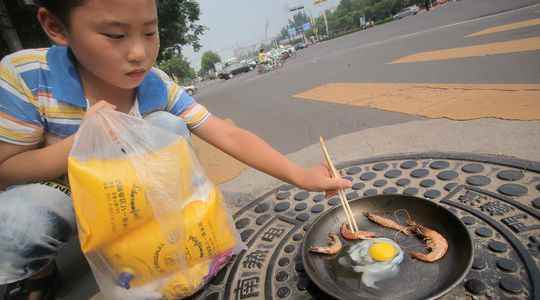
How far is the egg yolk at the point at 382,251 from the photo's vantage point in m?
1.19

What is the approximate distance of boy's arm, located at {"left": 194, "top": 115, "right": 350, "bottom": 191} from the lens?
155 cm

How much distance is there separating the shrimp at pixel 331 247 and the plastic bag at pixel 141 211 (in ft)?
1.38

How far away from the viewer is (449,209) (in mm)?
1450

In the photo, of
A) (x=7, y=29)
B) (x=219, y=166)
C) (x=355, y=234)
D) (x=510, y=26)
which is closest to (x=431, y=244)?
(x=355, y=234)

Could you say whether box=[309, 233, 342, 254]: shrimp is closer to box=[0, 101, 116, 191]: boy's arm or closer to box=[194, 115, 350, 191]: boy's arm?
box=[194, 115, 350, 191]: boy's arm

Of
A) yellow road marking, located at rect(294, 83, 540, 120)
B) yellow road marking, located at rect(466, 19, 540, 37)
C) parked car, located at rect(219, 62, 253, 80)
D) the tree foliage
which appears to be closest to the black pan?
yellow road marking, located at rect(294, 83, 540, 120)

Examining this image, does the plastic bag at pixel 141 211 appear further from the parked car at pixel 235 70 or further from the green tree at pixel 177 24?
the parked car at pixel 235 70

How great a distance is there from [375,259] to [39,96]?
1504mm

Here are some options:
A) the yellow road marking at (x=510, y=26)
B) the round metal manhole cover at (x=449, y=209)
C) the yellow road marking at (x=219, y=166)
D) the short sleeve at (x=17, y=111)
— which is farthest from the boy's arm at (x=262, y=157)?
the yellow road marking at (x=510, y=26)

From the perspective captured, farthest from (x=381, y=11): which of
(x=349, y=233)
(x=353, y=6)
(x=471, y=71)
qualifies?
(x=349, y=233)

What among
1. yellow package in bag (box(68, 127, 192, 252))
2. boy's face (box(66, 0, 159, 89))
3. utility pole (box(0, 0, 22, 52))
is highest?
utility pole (box(0, 0, 22, 52))

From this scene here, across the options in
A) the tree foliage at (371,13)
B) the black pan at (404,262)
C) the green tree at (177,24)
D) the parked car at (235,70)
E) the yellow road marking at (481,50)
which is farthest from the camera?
the tree foliage at (371,13)

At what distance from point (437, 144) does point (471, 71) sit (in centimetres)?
255

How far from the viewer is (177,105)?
1.84 metres
